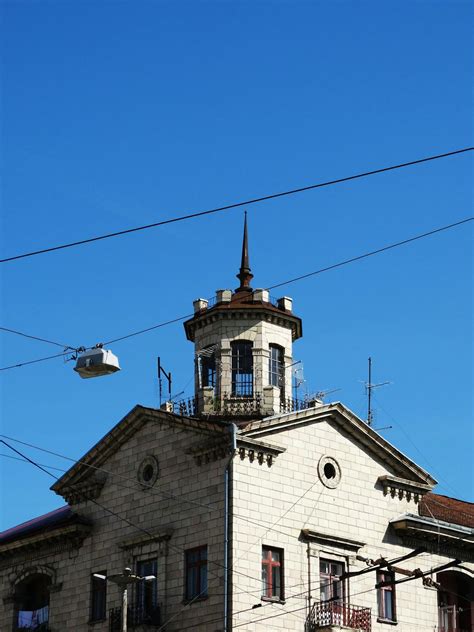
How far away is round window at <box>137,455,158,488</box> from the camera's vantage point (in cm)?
3991

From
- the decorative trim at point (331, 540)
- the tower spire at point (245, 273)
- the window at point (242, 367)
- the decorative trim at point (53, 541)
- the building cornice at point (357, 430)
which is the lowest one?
the decorative trim at point (331, 540)

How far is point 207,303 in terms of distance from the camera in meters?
47.5

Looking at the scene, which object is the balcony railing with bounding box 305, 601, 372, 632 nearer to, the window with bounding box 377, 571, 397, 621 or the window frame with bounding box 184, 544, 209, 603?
the window with bounding box 377, 571, 397, 621

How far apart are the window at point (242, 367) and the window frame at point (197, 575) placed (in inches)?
331

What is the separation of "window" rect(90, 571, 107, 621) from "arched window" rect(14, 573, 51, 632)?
2.51 metres

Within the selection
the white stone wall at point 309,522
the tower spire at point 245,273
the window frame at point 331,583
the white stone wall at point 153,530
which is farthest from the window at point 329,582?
the tower spire at point 245,273

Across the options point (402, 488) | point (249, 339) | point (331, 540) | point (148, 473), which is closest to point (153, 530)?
Result: point (148, 473)

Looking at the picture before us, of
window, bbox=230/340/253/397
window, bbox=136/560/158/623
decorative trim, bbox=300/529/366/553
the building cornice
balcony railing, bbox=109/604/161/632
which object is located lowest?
balcony railing, bbox=109/604/161/632

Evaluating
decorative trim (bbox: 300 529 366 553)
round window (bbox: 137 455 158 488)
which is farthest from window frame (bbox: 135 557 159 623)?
decorative trim (bbox: 300 529 366 553)

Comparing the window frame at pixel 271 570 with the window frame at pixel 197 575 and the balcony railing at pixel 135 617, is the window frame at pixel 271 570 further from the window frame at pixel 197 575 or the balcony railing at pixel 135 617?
the balcony railing at pixel 135 617

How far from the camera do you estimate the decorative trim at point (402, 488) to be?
41.4 m

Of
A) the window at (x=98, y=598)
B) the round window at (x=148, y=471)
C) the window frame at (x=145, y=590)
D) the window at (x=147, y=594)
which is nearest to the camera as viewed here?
the window at (x=147, y=594)

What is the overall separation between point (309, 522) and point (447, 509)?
8.99m

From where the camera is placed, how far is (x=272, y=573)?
36.8 metres
